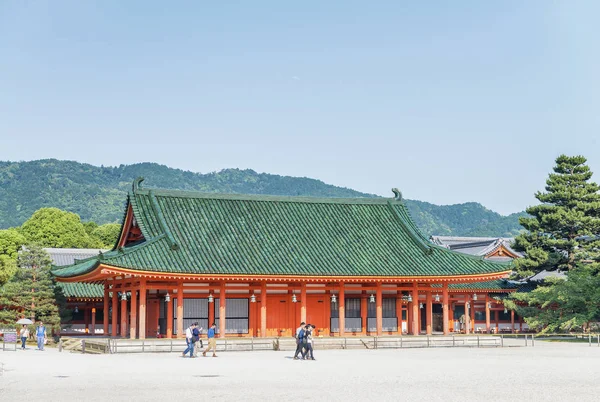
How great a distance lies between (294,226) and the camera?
52.3 meters

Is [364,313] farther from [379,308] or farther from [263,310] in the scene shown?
[263,310]

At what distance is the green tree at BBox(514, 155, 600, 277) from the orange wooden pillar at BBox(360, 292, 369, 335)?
54.0ft

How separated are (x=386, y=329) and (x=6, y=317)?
25.2m

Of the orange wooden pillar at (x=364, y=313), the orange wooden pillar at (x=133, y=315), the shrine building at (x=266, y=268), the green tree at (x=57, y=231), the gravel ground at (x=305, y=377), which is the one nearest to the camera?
the gravel ground at (x=305, y=377)

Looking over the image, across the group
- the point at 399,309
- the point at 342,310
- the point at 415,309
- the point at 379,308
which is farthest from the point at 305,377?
the point at 399,309

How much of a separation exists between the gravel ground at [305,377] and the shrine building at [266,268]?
6005 millimetres

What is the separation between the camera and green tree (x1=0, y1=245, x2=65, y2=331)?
55.8 metres

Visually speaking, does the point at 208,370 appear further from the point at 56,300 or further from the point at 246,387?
the point at 56,300

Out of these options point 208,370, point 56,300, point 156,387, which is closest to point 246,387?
point 156,387

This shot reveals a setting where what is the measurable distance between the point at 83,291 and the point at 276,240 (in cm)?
1841

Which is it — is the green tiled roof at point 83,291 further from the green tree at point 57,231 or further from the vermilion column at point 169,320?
the green tree at point 57,231

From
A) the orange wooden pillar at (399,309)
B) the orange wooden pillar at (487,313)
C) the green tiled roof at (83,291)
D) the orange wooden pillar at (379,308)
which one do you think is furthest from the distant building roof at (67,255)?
the orange wooden pillar at (379,308)

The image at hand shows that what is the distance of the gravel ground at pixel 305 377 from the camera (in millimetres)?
23078

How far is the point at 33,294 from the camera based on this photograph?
55938mm
